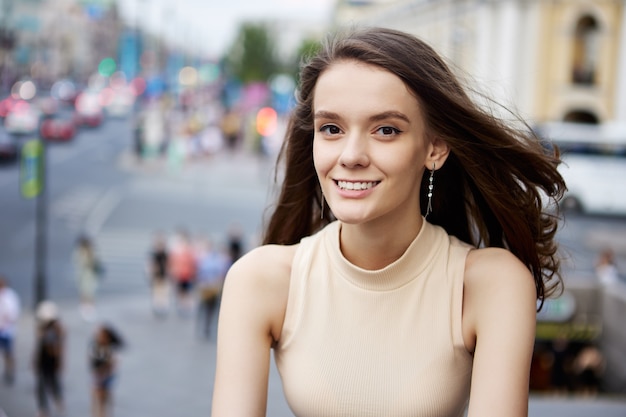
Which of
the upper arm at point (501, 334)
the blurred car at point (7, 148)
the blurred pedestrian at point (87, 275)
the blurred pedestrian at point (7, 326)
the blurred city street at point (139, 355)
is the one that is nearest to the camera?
the upper arm at point (501, 334)

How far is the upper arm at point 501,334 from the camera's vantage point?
1.95 metres

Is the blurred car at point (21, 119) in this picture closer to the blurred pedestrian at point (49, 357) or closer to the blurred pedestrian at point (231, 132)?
the blurred pedestrian at point (231, 132)

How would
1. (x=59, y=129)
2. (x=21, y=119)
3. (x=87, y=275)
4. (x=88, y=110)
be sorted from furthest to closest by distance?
(x=88, y=110), (x=59, y=129), (x=21, y=119), (x=87, y=275)

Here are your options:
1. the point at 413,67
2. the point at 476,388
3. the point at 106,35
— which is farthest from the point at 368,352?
the point at 106,35

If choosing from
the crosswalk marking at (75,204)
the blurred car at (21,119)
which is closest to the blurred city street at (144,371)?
the crosswalk marking at (75,204)

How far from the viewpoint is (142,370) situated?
14.9 meters

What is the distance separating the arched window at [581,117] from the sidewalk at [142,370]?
27647 millimetres

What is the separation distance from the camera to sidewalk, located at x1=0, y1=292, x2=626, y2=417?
12.9m

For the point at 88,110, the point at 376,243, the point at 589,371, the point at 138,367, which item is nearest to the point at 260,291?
the point at 376,243

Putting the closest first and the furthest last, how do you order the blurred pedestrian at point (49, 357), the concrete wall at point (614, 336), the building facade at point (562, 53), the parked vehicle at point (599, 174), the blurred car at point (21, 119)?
the blurred pedestrian at point (49, 357), the concrete wall at point (614, 336), the parked vehicle at point (599, 174), the blurred car at point (21, 119), the building facade at point (562, 53)

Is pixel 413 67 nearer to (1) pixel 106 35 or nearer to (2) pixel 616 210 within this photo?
(2) pixel 616 210

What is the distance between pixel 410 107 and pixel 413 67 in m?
0.09

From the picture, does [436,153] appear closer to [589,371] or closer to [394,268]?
[394,268]

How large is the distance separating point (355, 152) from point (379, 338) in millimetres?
410
